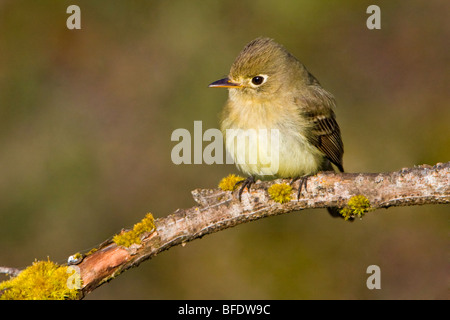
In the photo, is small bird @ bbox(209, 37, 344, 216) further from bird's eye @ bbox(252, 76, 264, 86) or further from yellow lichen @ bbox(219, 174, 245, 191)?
yellow lichen @ bbox(219, 174, 245, 191)

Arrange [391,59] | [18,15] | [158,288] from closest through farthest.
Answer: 1. [158,288]
2. [391,59]
3. [18,15]

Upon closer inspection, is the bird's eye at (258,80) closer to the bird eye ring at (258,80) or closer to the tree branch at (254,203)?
the bird eye ring at (258,80)

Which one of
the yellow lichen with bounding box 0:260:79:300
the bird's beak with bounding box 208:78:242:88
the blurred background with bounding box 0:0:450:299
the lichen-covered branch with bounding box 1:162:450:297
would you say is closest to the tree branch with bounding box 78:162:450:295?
the lichen-covered branch with bounding box 1:162:450:297

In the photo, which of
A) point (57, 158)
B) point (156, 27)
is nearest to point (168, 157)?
point (57, 158)

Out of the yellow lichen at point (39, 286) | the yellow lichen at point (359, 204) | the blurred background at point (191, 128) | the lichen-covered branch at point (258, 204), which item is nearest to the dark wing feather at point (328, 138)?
the lichen-covered branch at point (258, 204)

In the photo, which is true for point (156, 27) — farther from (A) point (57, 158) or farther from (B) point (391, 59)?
(B) point (391, 59)

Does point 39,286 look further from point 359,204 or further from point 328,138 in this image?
point 328,138
